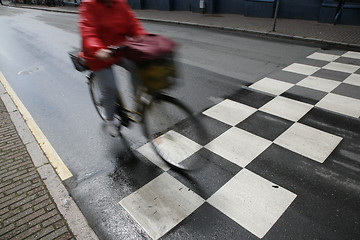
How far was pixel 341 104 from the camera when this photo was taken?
4.30 meters

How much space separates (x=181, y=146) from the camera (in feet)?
11.0

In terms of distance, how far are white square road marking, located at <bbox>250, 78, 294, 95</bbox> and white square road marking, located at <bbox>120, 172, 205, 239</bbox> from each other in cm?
296

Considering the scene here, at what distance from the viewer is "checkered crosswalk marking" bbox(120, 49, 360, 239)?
250cm

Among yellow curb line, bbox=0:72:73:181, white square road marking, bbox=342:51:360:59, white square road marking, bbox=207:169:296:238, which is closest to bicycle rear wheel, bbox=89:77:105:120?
yellow curb line, bbox=0:72:73:181

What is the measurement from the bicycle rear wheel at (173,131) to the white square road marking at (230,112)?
33.3 inches

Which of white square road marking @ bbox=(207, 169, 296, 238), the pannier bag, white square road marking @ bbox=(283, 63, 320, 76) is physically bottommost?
white square road marking @ bbox=(207, 169, 296, 238)

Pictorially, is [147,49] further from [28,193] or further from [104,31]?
[28,193]

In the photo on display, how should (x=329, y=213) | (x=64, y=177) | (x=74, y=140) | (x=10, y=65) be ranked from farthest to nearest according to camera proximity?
(x=10, y=65) → (x=74, y=140) → (x=64, y=177) → (x=329, y=213)

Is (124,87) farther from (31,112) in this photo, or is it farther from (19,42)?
(19,42)

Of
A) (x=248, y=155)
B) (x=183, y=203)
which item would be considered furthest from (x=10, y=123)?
(x=248, y=155)

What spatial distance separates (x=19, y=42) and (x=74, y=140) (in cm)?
875

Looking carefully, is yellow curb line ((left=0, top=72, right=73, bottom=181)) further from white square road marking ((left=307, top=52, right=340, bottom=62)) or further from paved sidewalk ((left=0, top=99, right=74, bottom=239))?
white square road marking ((left=307, top=52, right=340, bottom=62))

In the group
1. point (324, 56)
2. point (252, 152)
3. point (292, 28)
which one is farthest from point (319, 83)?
point (292, 28)

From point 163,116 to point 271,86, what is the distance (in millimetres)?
2977
